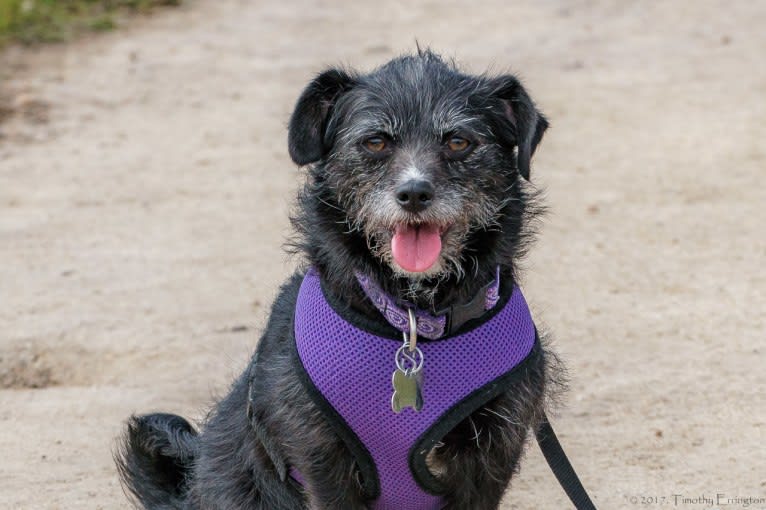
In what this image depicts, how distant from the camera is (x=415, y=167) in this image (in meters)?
3.08

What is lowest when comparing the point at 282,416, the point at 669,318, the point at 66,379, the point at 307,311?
the point at 66,379

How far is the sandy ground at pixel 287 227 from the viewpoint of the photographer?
4.50 metres

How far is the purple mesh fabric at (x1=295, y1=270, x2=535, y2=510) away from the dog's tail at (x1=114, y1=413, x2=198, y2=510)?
36.6 inches

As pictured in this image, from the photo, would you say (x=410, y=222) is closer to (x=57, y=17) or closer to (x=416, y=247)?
(x=416, y=247)

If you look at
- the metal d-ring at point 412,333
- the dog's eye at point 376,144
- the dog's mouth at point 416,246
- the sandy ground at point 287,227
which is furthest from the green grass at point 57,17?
the metal d-ring at point 412,333

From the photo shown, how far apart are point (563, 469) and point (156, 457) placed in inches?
55.3

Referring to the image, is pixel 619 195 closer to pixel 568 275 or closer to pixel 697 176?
pixel 697 176

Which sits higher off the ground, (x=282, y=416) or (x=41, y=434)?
(x=282, y=416)

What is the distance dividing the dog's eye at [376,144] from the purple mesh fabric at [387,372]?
46 centimetres

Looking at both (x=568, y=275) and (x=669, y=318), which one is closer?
(x=669, y=318)

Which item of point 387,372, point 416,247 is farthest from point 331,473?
point 416,247

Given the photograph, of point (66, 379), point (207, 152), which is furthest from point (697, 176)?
point (66, 379)

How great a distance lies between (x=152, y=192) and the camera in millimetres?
7238

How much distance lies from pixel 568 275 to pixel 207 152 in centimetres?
312
